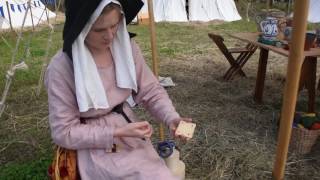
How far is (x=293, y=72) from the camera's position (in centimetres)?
152

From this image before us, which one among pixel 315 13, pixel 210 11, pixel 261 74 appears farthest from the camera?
pixel 210 11

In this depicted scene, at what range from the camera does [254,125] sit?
3.74 meters

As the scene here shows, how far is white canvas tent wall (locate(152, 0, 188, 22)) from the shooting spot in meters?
10.0

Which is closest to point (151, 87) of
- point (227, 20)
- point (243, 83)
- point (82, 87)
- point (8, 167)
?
point (82, 87)

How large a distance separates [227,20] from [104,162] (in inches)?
350

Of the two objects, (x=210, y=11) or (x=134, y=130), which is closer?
(x=134, y=130)

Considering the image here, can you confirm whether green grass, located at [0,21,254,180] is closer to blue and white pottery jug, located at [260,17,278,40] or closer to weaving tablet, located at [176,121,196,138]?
weaving tablet, located at [176,121,196,138]

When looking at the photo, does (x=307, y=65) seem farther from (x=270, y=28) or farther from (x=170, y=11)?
(x=170, y=11)

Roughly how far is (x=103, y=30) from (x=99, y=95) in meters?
0.27

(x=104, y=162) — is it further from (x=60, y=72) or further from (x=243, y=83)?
(x=243, y=83)

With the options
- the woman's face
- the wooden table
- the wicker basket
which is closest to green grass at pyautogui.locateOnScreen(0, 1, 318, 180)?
the wicker basket

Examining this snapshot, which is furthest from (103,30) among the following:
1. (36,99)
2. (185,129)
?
(36,99)

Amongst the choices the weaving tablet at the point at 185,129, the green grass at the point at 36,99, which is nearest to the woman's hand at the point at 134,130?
the weaving tablet at the point at 185,129

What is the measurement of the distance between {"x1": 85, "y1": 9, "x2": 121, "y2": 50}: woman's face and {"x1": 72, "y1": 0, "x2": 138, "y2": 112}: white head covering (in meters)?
0.03
